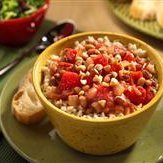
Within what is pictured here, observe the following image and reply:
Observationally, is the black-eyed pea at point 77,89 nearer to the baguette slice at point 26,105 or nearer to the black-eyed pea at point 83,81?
the black-eyed pea at point 83,81

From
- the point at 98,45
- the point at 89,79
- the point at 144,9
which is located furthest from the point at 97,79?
the point at 144,9

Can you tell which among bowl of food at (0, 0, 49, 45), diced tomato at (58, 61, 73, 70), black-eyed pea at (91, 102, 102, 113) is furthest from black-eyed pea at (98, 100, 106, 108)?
bowl of food at (0, 0, 49, 45)

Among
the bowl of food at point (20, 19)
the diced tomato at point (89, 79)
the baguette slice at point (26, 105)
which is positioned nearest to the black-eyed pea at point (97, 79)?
the diced tomato at point (89, 79)

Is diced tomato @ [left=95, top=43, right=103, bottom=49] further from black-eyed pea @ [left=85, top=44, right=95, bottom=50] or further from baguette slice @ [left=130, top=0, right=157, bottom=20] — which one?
baguette slice @ [left=130, top=0, right=157, bottom=20]

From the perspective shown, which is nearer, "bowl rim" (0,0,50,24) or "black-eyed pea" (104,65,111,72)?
"black-eyed pea" (104,65,111,72)

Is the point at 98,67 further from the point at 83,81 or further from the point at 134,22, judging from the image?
the point at 134,22
